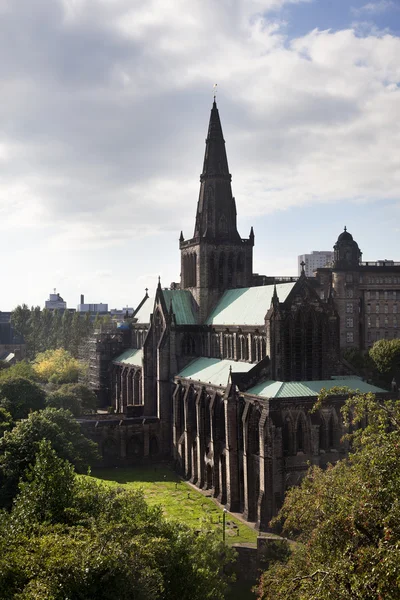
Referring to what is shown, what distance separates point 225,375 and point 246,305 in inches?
408

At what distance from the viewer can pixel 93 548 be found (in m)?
24.9

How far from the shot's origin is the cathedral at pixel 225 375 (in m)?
54.7

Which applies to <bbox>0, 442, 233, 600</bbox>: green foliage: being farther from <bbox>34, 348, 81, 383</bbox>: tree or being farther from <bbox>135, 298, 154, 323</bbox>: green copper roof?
<bbox>34, 348, 81, 383</bbox>: tree

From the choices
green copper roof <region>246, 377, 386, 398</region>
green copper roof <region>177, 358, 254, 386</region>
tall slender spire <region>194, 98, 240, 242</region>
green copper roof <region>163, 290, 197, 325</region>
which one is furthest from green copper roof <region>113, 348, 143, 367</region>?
green copper roof <region>246, 377, 386, 398</region>

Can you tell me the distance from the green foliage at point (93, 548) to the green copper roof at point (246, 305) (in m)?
30.6

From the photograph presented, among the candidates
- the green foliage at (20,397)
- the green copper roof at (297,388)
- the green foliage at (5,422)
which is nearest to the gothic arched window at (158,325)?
the green foliage at (20,397)

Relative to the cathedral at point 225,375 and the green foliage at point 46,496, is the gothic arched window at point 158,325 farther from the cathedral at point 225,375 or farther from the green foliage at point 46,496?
the green foliage at point 46,496

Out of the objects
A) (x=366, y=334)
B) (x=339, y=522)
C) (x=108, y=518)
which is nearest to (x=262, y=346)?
(x=108, y=518)

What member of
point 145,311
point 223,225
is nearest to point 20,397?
point 145,311

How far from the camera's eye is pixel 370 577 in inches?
719

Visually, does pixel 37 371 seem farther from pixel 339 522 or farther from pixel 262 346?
pixel 339 522

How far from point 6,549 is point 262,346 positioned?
136 feet

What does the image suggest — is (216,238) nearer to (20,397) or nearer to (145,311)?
(145,311)

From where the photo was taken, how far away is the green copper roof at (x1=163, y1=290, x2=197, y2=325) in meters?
83.9
